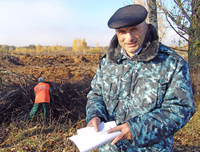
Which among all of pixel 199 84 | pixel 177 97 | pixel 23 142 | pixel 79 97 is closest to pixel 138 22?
pixel 177 97

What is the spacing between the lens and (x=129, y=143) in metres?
1.45

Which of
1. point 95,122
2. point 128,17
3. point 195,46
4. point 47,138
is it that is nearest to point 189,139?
point 195,46

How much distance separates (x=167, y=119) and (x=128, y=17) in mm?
831

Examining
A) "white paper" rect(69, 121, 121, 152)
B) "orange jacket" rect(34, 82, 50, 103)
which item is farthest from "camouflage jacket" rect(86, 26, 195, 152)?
"orange jacket" rect(34, 82, 50, 103)

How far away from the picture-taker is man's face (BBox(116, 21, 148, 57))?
55.0 inches

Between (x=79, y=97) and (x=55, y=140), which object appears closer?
(x=55, y=140)

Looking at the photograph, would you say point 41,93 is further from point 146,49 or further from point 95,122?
Result: point 146,49

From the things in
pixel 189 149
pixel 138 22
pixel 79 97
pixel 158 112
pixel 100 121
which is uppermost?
pixel 138 22

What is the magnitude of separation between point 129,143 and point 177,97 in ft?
1.90

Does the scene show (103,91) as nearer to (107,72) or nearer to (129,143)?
(107,72)

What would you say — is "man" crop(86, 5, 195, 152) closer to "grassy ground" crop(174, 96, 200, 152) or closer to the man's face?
the man's face

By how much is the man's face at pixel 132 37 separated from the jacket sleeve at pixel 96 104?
398 millimetres

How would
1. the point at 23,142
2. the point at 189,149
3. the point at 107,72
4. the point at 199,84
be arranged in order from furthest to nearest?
the point at 199,84
the point at 23,142
the point at 189,149
the point at 107,72

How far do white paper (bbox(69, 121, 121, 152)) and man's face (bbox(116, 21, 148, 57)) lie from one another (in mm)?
661
